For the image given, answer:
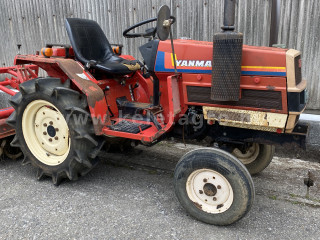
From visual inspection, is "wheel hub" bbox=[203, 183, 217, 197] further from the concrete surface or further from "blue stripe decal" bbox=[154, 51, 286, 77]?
"blue stripe decal" bbox=[154, 51, 286, 77]

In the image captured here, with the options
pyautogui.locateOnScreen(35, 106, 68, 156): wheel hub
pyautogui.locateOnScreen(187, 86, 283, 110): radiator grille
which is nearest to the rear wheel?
pyautogui.locateOnScreen(187, 86, 283, 110): radiator grille

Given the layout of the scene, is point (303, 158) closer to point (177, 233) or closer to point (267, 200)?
point (267, 200)

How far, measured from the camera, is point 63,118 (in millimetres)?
2961

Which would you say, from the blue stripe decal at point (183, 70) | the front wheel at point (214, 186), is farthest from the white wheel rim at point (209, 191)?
the blue stripe decal at point (183, 70)

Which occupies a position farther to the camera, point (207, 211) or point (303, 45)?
point (303, 45)

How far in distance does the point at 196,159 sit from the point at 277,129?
2.34 ft

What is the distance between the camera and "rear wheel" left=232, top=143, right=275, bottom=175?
10.6 feet

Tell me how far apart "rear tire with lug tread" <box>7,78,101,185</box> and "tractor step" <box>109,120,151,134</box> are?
0.24 metres

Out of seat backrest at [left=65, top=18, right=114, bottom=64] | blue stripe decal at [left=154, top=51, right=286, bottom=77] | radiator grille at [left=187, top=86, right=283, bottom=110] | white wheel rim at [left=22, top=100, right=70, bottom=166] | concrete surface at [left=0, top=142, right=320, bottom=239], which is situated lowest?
concrete surface at [left=0, top=142, right=320, bottom=239]

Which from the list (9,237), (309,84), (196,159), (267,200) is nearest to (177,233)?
(196,159)

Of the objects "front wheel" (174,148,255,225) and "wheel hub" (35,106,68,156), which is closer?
"front wheel" (174,148,255,225)

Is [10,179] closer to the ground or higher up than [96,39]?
closer to the ground

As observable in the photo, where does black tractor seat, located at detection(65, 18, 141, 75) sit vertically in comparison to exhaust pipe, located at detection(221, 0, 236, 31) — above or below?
below

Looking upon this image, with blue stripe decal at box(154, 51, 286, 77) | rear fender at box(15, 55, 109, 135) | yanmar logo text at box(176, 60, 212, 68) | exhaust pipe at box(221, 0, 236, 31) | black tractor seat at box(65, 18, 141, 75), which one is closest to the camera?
exhaust pipe at box(221, 0, 236, 31)
